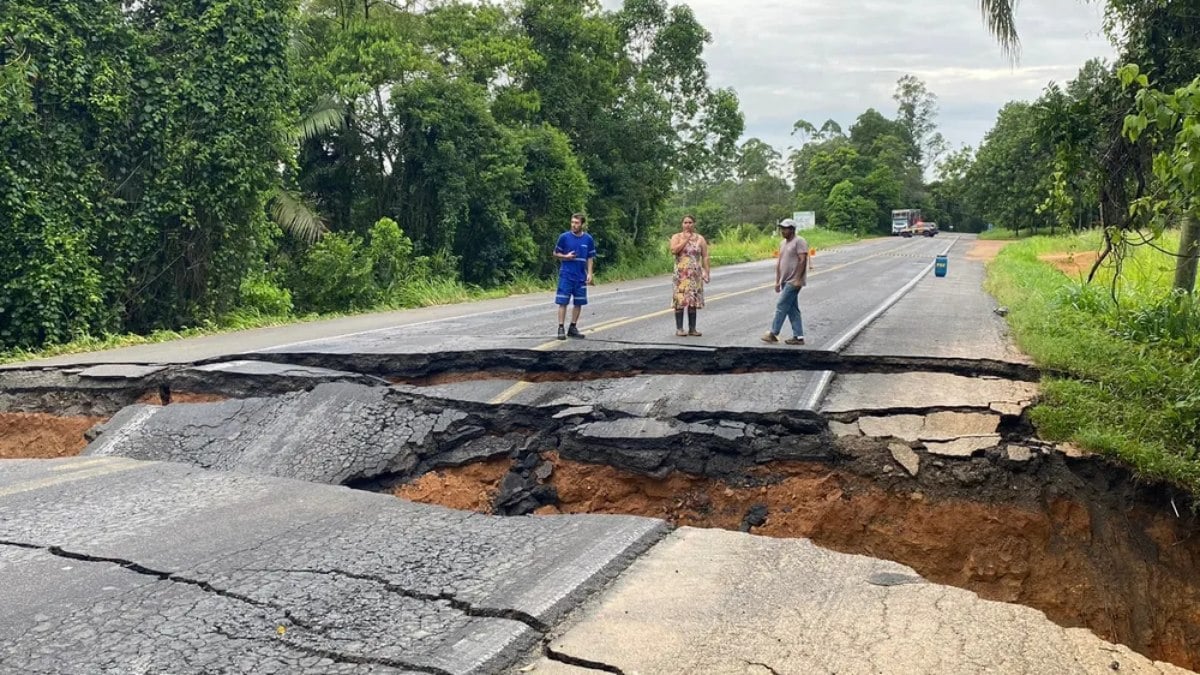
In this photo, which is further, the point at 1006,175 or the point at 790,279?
the point at 1006,175

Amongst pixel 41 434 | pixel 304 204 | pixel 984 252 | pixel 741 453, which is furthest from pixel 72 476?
pixel 984 252

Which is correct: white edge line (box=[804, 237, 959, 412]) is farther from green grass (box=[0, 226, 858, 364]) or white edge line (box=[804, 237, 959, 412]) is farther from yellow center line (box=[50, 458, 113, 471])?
green grass (box=[0, 226, 858, 364])

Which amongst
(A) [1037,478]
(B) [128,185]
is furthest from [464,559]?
(B) [128,185]

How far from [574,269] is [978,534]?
207 inches

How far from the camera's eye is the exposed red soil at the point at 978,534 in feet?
16.3

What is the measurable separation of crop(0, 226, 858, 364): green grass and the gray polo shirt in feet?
26.6

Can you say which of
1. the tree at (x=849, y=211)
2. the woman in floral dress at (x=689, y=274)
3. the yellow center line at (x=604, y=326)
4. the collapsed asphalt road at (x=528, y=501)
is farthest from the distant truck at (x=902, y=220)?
the collapsed asphalt road at (x=528, y=501)

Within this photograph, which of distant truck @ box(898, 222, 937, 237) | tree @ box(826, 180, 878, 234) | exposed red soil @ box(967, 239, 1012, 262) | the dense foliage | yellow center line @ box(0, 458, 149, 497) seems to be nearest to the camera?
yellow center line @ box(0, 458, 149, 497)

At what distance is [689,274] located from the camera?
9609 millimetres

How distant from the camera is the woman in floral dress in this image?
9500mm

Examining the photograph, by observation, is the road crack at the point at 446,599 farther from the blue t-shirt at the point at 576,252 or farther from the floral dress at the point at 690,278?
the floral dress at the point at 690,278

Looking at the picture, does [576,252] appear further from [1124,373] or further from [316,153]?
[316,153]

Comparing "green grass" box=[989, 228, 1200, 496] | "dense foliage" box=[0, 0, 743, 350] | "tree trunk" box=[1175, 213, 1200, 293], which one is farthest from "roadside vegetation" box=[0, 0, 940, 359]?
"tree trunk" box=[1175, 213, 1200, 293]

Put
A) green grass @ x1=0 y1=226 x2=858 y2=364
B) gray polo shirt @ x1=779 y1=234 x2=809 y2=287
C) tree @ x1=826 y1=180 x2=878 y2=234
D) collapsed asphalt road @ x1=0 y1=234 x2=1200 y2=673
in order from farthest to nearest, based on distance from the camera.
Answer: tree @ x1=826 y1=180 x2=878 y2=234 → green grass @ x1=0 y1=226 x2=858 y2=364 → gray polo shirt @ x1=779 y1=234 x2=809 y2=287 → collapsed asphalt road @ x1=0 y1=234 x2=1200 y2=673
